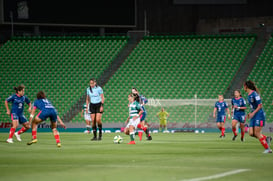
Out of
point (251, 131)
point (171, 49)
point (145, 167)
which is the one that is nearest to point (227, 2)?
point (171, 49)

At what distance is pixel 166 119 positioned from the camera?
41.1 metres

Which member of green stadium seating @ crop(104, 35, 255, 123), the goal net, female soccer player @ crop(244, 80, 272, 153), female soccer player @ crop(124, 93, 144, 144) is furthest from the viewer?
green stadium seating @ crop(104, 35, 255, 123)

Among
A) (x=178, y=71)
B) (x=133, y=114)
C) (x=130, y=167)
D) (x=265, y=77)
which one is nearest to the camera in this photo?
(x=130, y=167)

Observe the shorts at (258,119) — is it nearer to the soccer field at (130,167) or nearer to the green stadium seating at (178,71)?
the soccer field at (130,167)

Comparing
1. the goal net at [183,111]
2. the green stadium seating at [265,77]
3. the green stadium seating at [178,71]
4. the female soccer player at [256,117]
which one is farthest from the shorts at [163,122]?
the female soccer player at [256,117]

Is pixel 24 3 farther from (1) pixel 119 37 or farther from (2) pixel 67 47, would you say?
(1) pixel 119 37

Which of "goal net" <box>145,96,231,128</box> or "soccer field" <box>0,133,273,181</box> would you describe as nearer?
"soccer field" <box>0,133,273,181</box>

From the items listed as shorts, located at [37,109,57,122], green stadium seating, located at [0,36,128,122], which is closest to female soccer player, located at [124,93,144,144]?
shorts, located at [37,109,57,122]

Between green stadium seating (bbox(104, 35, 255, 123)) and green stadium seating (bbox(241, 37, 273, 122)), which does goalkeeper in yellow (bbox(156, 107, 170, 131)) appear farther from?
green stadium seating (bbox(241, 37, 273, 122))

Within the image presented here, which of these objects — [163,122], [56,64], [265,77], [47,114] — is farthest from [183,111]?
[47,114]

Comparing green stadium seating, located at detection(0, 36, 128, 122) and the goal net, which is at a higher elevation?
green stadium seating, located at detection(0, 36, 128, 122)

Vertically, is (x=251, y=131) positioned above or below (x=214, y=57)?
below

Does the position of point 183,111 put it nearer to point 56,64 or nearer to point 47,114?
point 56,64

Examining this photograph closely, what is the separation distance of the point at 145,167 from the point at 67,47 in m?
35.3
